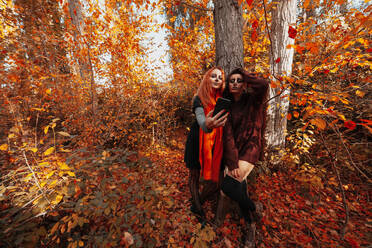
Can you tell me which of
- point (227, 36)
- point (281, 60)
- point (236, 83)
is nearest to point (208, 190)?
point (236, 83)

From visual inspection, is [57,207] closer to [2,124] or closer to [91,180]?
[91,180]

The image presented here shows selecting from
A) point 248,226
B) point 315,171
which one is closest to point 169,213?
point 248,226

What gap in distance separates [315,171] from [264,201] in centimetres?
148

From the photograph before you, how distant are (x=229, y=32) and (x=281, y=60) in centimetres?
177

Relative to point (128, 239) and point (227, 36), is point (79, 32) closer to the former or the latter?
point (227, 36)

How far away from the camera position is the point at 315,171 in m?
2.95

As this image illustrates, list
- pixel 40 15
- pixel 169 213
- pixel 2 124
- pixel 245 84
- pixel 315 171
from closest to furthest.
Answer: pixel 245 84, pixel 169 213, pixel 315 171, pixel 2 124, pixel 40 15

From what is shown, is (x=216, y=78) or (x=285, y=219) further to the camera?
(x=285, y=219)

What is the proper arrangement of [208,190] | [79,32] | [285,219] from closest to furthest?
[285,219]
[208,190]
[79,32]

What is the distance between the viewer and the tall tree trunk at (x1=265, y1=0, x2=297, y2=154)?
9.49 feet

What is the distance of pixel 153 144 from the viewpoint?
16.2 ft

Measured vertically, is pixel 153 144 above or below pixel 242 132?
below

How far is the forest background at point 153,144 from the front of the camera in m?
1.63

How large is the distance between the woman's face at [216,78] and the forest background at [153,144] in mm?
705
